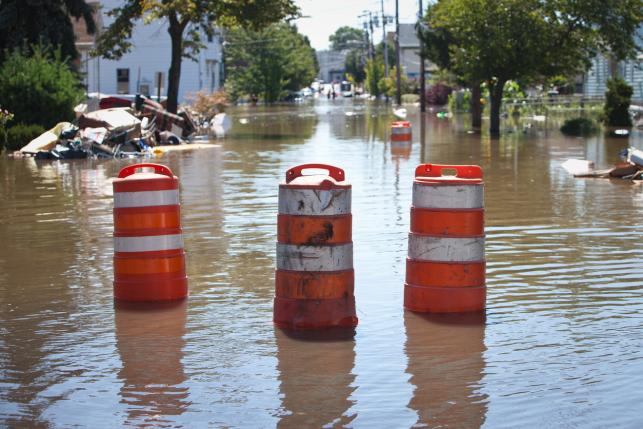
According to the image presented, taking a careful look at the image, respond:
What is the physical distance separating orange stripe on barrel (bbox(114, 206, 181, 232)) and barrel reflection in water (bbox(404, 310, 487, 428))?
206 centimetres

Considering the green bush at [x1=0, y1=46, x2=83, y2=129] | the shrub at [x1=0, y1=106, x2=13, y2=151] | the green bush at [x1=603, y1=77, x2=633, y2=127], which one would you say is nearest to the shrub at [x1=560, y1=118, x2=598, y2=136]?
the green bush at [x1=603, y1=77, x2=633, y2=127]

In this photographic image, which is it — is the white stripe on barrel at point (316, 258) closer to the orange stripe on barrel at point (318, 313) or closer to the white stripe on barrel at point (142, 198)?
the orange stripe on barrel at point (318, 313)

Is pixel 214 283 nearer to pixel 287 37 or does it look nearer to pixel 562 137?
pixel 562 137

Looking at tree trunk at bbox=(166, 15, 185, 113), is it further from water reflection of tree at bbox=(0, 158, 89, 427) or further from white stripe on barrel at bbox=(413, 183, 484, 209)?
white stripe on barrel at bbox=(413, 183, 484, 209)

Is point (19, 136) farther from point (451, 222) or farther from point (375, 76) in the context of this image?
point (375, 76)

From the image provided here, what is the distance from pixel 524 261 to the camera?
37.0ft

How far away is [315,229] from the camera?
26.9 feet

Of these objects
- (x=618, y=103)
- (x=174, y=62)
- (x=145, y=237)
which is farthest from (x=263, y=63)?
(x=145, y=237)

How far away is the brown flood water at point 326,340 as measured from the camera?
20.8 ft

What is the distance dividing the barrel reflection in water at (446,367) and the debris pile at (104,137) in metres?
20.0

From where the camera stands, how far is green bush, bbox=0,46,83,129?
31.0 meters

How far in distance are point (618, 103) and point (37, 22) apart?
2079cm

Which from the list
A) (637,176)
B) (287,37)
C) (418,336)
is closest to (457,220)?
(418,336)

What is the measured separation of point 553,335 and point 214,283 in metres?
3.35
